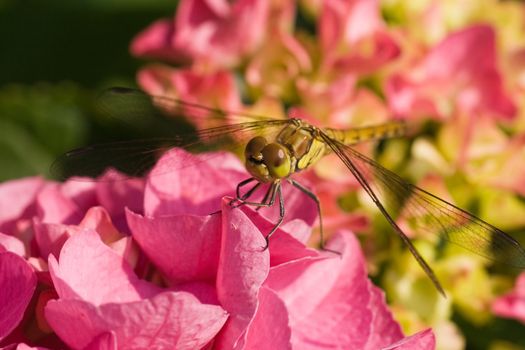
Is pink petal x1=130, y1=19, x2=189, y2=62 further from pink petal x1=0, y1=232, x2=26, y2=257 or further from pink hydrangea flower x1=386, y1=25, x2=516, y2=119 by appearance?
pink petal x1=0, y1=232, x2=26, y2=257

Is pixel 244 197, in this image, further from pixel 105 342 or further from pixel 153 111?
pixel 153 111

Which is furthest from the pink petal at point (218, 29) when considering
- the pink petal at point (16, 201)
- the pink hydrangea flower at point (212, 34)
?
the pink petal at point (16, 201)

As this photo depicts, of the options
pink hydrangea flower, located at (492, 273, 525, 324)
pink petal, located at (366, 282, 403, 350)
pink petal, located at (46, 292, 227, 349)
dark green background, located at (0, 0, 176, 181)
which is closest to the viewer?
pink petal, located at (46, 292, 227, 349)

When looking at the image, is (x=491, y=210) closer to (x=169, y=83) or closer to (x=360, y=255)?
(x=360, y=255)

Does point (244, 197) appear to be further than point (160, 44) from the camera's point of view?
No

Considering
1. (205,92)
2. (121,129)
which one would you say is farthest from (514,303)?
(121,129)

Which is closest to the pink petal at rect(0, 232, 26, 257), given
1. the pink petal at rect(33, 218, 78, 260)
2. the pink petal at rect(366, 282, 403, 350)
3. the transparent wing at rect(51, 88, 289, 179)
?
the pink petal at rect(33, 218, 78, 260)
